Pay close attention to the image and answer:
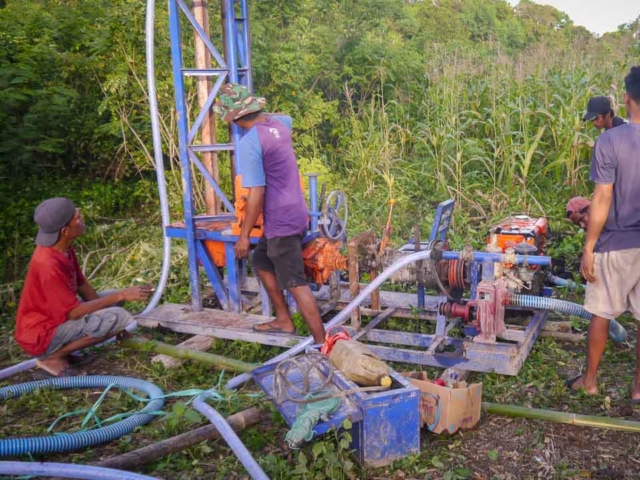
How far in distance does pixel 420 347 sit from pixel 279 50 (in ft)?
20.3

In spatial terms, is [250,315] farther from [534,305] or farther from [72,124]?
[72,124]

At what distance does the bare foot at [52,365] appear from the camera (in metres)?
4.71

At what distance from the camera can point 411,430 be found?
3.42 metres

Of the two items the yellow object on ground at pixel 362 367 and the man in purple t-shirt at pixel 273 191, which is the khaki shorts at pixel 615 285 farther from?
the man in purple t-shirt at pixel 273 191

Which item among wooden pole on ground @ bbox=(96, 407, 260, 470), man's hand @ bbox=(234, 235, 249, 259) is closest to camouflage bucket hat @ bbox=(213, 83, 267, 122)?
man's hand @ bbox=(234, 235, 249, 259)

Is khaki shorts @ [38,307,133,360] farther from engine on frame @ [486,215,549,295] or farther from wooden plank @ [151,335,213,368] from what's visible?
engine on frame @ [486,215,549,295]

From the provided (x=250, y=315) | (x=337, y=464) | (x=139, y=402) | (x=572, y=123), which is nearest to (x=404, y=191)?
(x=572, y=123)

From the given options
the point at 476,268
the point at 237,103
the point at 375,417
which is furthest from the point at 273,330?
the point at 375,417

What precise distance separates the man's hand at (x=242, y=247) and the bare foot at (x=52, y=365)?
1571 millimetres

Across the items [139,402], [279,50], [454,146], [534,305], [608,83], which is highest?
[279,50]

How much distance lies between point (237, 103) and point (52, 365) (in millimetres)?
2403

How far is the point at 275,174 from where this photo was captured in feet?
15.3

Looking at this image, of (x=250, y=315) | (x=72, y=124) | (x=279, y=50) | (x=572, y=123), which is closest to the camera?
(x=250, y=315)

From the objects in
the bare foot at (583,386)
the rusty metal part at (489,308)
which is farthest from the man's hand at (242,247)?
the bare foot at (583,386)
